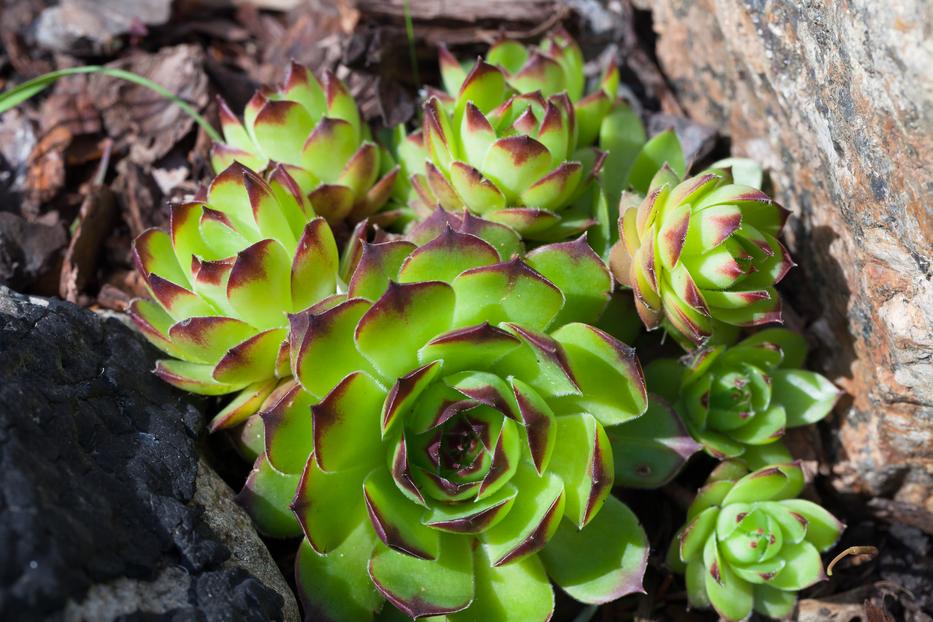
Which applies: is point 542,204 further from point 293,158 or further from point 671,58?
point 671,58

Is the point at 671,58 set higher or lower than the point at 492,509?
higher

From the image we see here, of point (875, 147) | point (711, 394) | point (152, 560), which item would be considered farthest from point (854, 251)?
point (152, 560)

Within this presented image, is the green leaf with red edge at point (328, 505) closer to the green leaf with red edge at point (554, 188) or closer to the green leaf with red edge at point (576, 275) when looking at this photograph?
the green leaf with red edge at point (576, 275)

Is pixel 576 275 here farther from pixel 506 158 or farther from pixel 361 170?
pixel 361 170

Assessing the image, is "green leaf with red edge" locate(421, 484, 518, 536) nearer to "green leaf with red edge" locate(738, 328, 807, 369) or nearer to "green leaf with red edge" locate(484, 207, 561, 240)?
"green leaf with red edge" locate(484, 207, 561, 240)

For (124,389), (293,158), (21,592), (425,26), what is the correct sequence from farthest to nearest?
1. (425,26)
2. (293,158)
3. (124,389)
4. (21,592)

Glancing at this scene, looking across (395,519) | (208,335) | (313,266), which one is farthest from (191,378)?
(395,519)

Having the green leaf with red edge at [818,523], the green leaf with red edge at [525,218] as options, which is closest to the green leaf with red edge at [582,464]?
the green leaf with red edge at [525,218]
